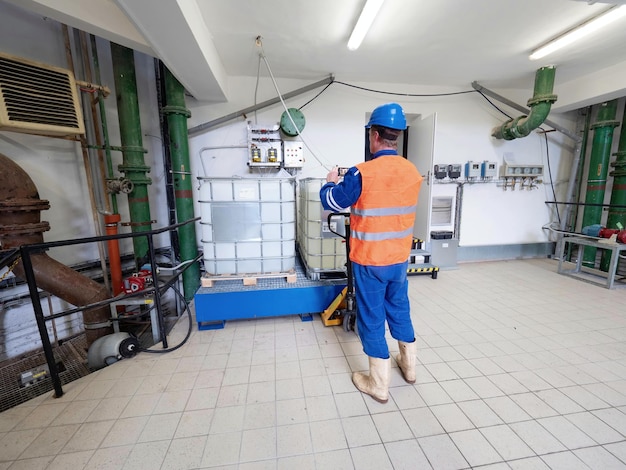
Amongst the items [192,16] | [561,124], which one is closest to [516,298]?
[561,124]

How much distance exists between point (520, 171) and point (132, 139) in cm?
647

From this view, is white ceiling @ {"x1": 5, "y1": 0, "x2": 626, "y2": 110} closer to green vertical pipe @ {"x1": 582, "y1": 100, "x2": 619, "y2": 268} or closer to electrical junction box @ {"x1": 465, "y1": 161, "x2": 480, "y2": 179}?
green vertical pipe @ {"x1": 582, "y1": 100, "x2": 619, "y2": 268}

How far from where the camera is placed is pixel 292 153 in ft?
13.3

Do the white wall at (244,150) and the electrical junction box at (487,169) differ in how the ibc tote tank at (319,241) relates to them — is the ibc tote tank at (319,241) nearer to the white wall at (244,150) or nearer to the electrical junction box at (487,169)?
the white wall at (244,150)

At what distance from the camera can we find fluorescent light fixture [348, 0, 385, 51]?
2.28 meters

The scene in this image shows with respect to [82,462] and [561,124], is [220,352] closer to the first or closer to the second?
[82,462]

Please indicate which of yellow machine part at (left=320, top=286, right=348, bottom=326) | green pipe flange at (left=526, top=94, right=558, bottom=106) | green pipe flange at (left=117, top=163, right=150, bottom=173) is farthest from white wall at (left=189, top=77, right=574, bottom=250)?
yellow machine part at (left=320, top=286, right=348, bottom=326)

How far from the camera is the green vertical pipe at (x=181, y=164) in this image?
326 centimetres

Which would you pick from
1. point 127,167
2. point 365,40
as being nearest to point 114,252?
point 127,167

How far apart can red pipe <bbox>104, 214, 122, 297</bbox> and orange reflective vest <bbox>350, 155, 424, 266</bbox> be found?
9.51ft

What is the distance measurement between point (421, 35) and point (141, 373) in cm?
448

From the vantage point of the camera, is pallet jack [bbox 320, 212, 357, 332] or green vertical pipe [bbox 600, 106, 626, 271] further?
green vertical pipe [bbox 600, 106, 626, 271]

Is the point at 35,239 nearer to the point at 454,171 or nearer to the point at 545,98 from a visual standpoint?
the point at 454,171

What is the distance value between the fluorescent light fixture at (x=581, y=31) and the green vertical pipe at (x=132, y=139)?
5.11 m
